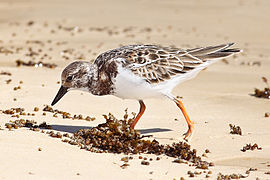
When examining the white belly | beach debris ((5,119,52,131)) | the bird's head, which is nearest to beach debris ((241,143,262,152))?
the white belly

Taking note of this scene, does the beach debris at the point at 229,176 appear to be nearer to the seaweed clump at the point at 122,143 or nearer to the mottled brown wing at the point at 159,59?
the seaweed clump at the point at 122,143

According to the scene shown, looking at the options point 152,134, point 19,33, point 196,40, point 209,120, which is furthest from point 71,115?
point 19,33

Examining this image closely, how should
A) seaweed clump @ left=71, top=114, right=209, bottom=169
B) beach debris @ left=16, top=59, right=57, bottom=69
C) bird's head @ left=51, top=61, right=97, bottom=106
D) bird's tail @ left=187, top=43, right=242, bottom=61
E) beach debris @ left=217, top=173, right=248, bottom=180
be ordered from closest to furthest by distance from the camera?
beach debris @ left=217, top=173, right=248, bottom=180 → seaweed clump @ left=71, top=114, right=209, bottom=169 → bird's head @ left=51, top=61, right=97, bottom=106 → bird's tail @ left=187, top=43, right=242, bottom=61 → beach debris @ left=16, top=59, right=57, bottom=69

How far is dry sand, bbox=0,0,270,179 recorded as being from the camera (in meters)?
6.80

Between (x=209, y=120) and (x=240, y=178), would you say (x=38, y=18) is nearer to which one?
(x=209, y=120)

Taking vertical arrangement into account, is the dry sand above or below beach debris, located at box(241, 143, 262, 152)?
above

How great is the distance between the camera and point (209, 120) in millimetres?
10734

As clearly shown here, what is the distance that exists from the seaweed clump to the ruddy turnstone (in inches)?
29.6

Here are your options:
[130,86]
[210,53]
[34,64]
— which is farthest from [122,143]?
[34,64]

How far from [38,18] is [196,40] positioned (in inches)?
439

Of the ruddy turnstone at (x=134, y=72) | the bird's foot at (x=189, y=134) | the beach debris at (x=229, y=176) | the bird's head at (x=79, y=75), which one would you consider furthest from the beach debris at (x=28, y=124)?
the beach debris at (x=229, y=176)

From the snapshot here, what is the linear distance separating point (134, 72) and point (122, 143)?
4.64 ft

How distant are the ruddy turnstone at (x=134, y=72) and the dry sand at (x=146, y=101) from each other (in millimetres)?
938

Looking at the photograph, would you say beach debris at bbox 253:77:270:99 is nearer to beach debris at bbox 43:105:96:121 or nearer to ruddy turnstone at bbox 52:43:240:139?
ruddy turnstone at bbox 52:43:240:139
